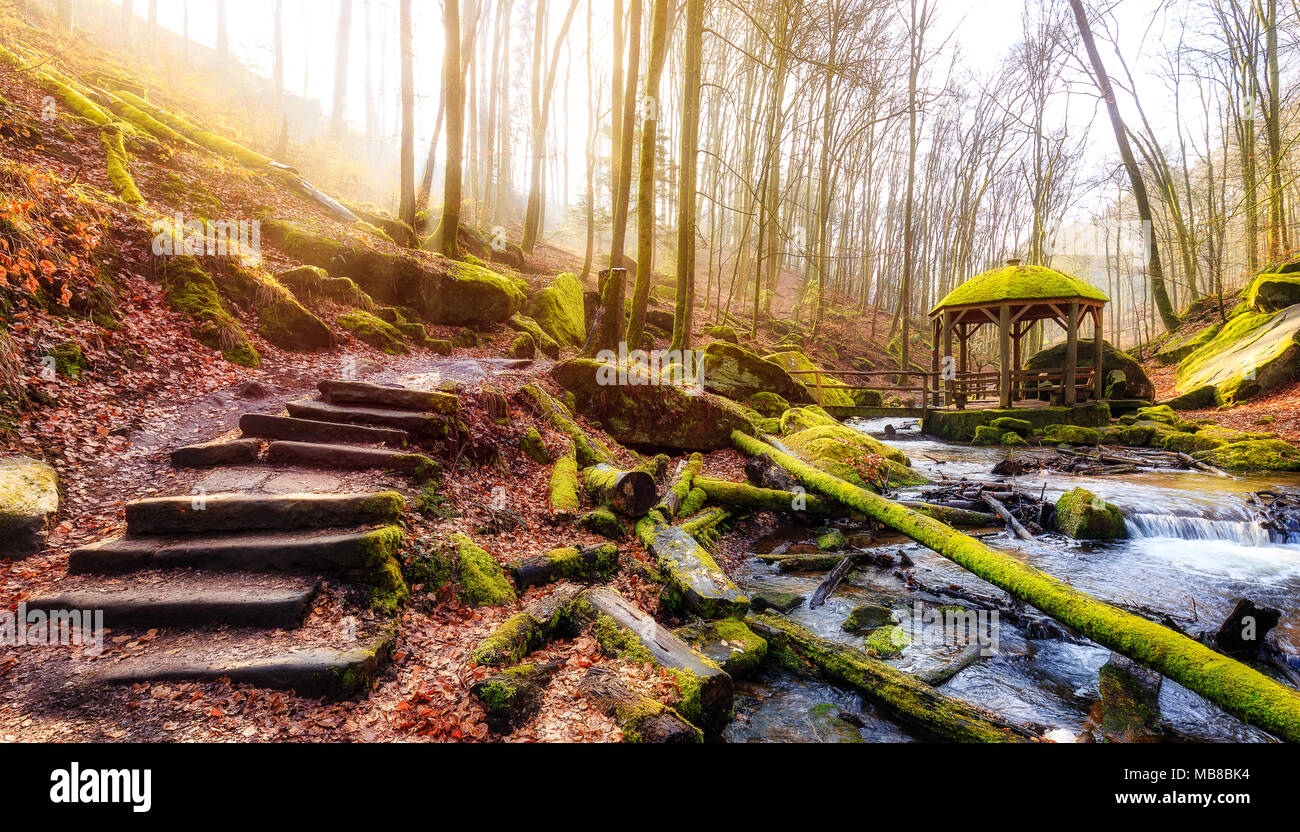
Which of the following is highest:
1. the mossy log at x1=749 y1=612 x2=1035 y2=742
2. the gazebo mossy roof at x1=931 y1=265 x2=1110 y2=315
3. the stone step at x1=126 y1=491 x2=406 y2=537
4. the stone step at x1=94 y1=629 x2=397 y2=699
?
the gazebo mossy roof at x1=931 y1=265 x2=1110 y2=315

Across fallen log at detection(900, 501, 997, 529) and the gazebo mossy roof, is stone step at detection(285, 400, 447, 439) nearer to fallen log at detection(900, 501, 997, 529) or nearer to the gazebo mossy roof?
fallen log at detection(900, 501, 997, 529)

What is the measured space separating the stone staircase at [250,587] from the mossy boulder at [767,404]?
1057 centimetres

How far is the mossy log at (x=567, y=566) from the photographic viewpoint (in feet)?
13.7

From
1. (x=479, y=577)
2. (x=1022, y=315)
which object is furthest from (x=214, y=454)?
(x=1022, y=315)

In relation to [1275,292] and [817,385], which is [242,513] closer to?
[817,385]

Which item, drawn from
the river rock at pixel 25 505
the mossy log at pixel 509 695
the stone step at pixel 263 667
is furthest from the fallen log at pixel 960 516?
the river rock at pixel 25 505

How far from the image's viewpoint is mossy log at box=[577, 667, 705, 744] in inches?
100

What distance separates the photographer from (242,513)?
3.68m

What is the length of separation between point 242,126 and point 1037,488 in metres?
29.7

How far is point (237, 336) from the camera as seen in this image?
7086mm

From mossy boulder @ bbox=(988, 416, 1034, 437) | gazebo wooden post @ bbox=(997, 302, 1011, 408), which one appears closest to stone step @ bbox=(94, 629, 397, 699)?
mossy boulder @ bbox=(988, 416, 1034, 437)

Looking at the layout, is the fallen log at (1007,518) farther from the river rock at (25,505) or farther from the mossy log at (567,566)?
the river rock at (25,505)

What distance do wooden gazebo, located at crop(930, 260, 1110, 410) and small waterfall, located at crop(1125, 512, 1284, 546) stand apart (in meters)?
8.43
